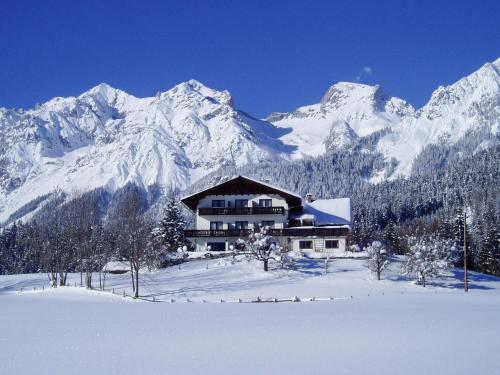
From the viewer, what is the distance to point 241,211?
57.7 meters

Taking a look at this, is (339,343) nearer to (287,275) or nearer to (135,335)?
(135,335)

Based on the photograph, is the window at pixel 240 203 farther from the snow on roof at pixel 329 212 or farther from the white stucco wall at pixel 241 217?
the snow on roof at pixel 329 212

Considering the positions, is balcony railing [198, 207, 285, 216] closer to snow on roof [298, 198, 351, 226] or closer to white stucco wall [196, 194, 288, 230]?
white stucco wall [196, 194, 288, 230]

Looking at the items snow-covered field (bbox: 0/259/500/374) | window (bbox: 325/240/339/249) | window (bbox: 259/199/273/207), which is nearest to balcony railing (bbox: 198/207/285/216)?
window (bbox: 259/199/273/207)

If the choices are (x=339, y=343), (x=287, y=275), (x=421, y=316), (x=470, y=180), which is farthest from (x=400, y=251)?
(x=470, y=180)

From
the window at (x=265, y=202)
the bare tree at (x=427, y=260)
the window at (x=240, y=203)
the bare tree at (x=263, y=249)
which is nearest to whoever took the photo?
the bare tree at (x=427, y=260)

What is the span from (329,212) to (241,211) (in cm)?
1045

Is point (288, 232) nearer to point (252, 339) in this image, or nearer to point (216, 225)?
point (216, 225)

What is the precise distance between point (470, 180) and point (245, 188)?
13230 cm

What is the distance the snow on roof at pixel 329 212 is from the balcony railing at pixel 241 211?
307 centimetres

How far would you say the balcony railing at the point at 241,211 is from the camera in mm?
57062

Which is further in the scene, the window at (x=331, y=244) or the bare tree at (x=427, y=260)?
the window at (x=331, y=244)

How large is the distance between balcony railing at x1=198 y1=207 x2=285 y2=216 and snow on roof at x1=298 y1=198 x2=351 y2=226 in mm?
3071

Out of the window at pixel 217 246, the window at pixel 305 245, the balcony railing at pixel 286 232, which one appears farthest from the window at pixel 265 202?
the window at pixel 305 245
